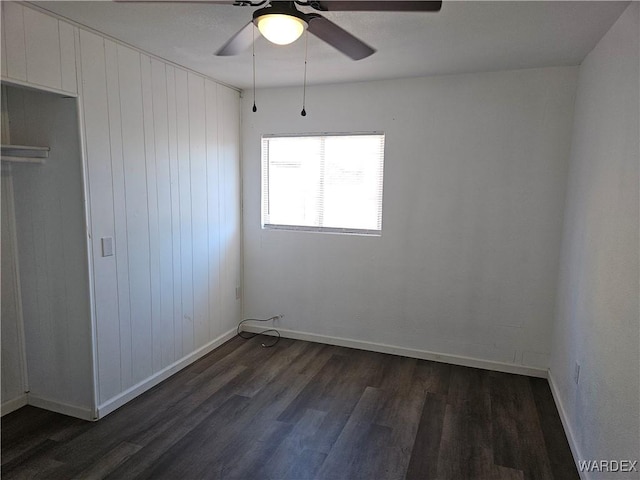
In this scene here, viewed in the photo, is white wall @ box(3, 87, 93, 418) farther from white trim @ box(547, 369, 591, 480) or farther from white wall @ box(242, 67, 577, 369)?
white trim @ box(547, 369, 591, 480)

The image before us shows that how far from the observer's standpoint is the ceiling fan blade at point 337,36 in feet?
5.77

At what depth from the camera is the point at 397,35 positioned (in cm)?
249

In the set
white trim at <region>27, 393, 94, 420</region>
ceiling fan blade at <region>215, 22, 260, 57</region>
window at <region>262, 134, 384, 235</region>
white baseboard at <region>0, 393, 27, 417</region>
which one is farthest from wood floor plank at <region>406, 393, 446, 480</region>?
white baseboard at <region>0, 393, 27, 417</region>

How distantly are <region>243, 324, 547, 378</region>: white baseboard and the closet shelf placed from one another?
99.5 inches

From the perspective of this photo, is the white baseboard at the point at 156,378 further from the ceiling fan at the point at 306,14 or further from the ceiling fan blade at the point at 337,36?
the ceiling fan blade at the point at 337,36

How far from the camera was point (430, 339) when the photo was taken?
3.74m

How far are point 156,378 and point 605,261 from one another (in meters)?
3.15

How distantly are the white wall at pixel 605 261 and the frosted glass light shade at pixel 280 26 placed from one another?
5.10 ft

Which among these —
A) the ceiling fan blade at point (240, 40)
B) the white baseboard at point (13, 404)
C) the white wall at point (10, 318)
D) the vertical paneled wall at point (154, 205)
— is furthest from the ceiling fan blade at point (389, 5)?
the white baseboard at point (13, 404)

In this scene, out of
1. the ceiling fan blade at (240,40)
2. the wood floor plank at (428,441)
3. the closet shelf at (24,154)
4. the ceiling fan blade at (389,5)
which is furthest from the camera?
the closet shelf at (24,154)

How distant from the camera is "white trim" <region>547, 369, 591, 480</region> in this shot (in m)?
2.30

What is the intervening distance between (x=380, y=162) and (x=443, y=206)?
2.28ft

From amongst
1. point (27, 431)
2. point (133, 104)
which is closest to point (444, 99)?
point (133, 104)

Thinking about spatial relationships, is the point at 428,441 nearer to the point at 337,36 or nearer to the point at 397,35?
the point at 337,36
